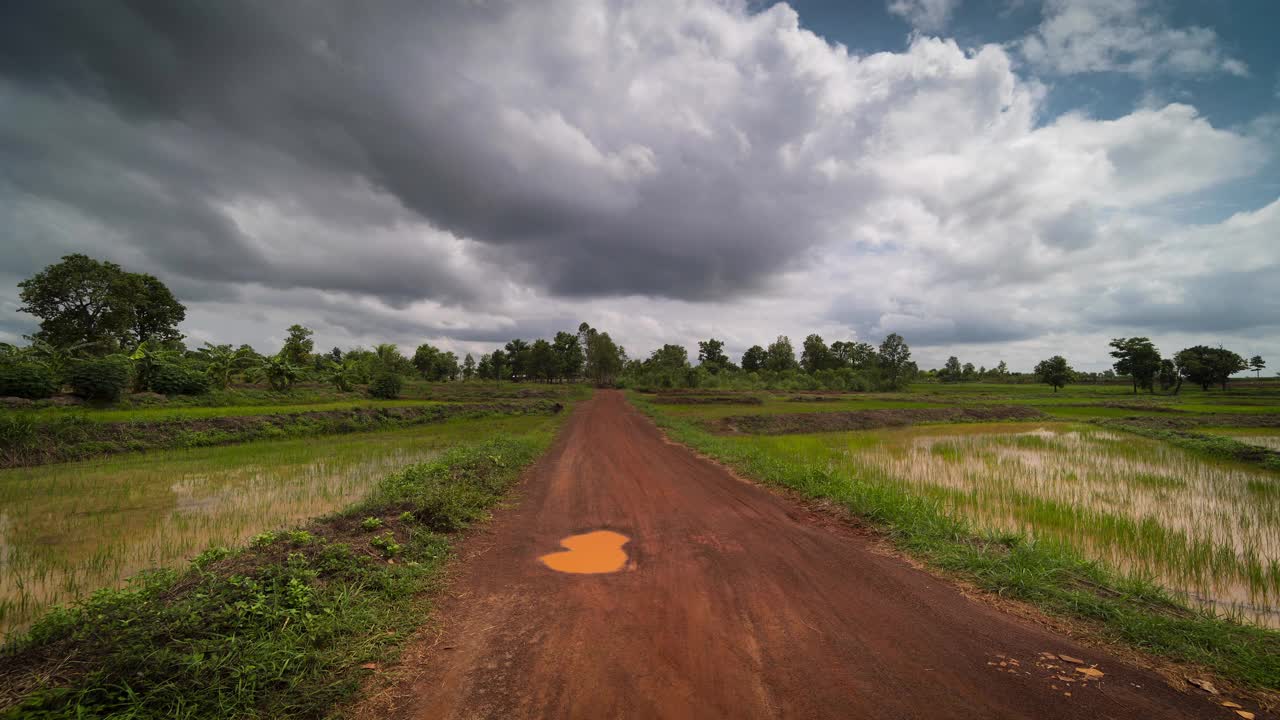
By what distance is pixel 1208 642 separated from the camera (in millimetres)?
4020

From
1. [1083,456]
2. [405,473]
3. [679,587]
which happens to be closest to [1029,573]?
[679,587]

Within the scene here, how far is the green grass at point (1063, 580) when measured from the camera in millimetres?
3918

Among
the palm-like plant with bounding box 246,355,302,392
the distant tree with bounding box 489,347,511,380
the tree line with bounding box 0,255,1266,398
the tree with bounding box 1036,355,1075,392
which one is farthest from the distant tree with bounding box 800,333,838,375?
the palm-like plant with bounding box 246,355,302,392

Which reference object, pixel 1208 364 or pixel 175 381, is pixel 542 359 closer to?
pixel 175 381

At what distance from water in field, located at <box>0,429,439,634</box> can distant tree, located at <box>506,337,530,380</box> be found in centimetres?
8018

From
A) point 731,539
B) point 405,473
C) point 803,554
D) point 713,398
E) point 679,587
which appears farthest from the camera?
point 713,398

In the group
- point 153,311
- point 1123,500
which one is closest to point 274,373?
point 153,311

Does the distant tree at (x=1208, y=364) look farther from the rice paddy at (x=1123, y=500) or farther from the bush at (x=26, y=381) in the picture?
the bush at (x=26, y=381)

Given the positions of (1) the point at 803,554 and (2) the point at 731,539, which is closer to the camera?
(1) the point at 803,554

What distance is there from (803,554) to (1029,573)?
8.47 feet

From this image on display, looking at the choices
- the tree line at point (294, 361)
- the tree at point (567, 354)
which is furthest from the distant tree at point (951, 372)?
the tree at point (567, 354)

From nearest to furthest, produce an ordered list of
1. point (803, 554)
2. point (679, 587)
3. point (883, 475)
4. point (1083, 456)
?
point (679, 587) < point (803, 554) < point (883, 475) < point (1083, 456)

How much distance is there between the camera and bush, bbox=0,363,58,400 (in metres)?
17.5

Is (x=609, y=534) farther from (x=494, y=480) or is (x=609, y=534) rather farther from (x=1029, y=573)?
(x=1029, y=573)
